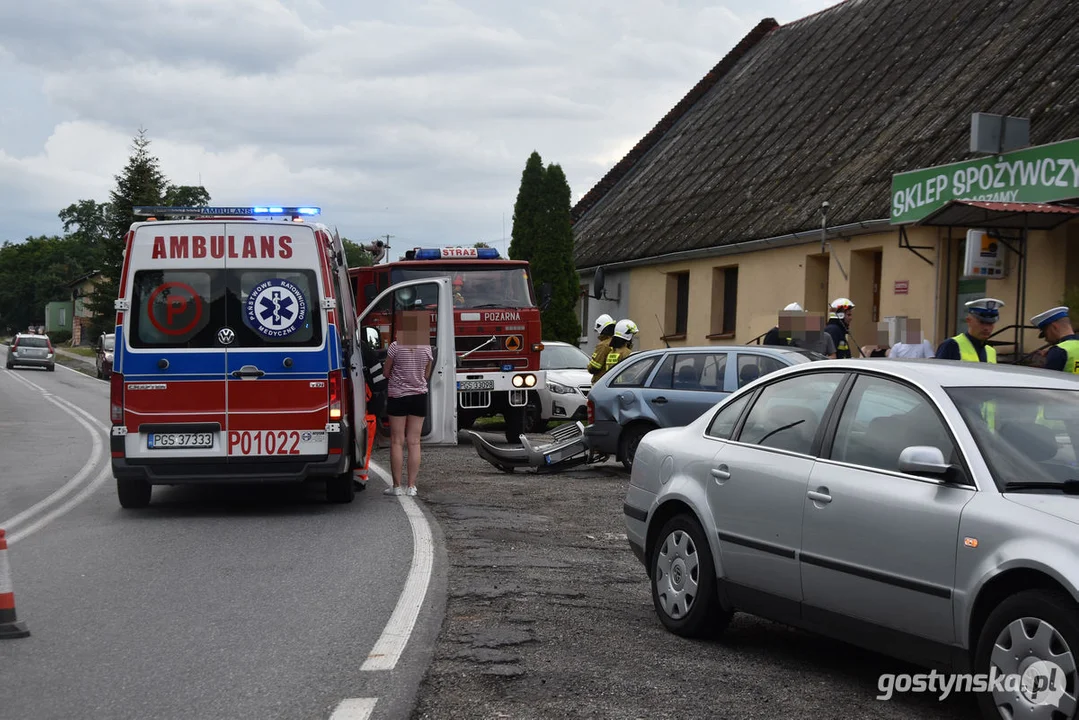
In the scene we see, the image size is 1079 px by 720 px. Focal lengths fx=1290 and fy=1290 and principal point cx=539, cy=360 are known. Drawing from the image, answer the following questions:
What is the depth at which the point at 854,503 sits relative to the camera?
5480 mm

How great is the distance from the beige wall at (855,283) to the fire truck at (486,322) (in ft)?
17.0

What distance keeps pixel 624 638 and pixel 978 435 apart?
2197mm

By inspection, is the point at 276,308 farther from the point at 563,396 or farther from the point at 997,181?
the point at 997,181

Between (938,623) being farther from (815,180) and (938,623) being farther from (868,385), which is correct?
(815,180)

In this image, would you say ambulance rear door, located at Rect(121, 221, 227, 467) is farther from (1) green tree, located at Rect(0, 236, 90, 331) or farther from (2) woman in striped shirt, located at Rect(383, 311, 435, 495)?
(1) green tree, located at Rect(0, 236, 90, 331)

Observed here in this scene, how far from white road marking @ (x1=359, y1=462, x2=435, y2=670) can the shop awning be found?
9.17 m

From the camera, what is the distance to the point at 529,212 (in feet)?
116

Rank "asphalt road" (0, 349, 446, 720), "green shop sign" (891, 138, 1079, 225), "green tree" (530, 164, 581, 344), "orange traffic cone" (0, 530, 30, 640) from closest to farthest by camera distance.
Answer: "asphalt road" (0, 349, 446, 720)
"orange traffic cone" (0, 530, 30, 640)
"green shop sign" (891, 138, 1079, 225)
"green tree" (530, 164, 581, 344)

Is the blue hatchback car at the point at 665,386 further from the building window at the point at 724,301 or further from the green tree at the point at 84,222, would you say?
the green tree at the point at 84,222

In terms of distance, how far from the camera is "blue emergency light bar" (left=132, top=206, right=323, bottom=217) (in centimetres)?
1176

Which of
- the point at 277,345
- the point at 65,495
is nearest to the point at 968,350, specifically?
the point at 277,345

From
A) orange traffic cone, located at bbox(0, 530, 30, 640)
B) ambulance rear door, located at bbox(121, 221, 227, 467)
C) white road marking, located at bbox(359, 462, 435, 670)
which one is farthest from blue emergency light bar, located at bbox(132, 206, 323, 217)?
orange traffic cone, located at bbox(0, 530, 30, 640)

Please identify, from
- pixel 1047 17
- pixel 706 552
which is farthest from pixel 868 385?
pixel 1047 17

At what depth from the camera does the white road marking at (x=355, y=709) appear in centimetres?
503
